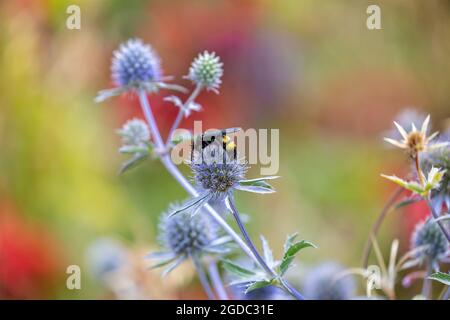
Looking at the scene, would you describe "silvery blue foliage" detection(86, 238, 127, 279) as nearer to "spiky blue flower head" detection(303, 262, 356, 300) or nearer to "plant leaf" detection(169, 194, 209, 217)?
"spiky blue flower head" detection(303, 262, 356, 300)

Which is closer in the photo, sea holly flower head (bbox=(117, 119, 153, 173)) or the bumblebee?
the bumblebee

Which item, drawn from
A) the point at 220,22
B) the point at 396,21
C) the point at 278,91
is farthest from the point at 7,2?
the point at 396,21

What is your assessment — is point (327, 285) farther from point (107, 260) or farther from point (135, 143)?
point (107, 260)

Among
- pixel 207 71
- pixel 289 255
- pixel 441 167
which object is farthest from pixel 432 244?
pixel 207 71

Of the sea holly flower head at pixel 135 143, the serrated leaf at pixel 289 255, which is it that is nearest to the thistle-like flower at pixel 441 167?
the serrated leaf at pixel 289 255

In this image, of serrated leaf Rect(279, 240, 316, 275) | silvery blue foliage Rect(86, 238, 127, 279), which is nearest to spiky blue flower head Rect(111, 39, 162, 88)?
serrated leaf Rect(279, 240, 316, 275)

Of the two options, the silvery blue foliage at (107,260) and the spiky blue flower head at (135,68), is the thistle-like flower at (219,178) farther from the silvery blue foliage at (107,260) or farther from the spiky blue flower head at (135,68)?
the silvery blue foliage at (107,260)
